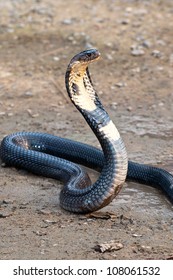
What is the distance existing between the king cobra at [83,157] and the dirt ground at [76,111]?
4.3 inches

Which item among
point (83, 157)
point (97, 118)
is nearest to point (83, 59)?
point (97, 118)

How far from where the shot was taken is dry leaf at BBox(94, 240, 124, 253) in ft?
19.8

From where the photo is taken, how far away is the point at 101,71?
35.9ft

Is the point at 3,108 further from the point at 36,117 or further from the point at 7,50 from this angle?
the point at 7,50

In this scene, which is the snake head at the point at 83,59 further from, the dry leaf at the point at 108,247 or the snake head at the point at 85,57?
the dry leaf at the point at 108,247

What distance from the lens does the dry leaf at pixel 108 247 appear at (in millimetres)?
6027

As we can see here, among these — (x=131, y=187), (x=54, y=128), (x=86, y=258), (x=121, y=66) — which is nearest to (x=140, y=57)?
(x=121, y=66)

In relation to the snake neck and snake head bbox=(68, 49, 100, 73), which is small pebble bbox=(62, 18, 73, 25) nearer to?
the snake neck

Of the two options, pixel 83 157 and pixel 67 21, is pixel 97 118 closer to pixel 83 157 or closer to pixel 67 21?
pixel 83 157

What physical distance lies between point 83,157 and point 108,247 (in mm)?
2218

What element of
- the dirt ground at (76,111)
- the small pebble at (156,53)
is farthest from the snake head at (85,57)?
the small pebble at (156,53)

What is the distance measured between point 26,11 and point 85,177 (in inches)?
258

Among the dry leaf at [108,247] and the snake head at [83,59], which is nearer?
the dry leaf at [108,247]
